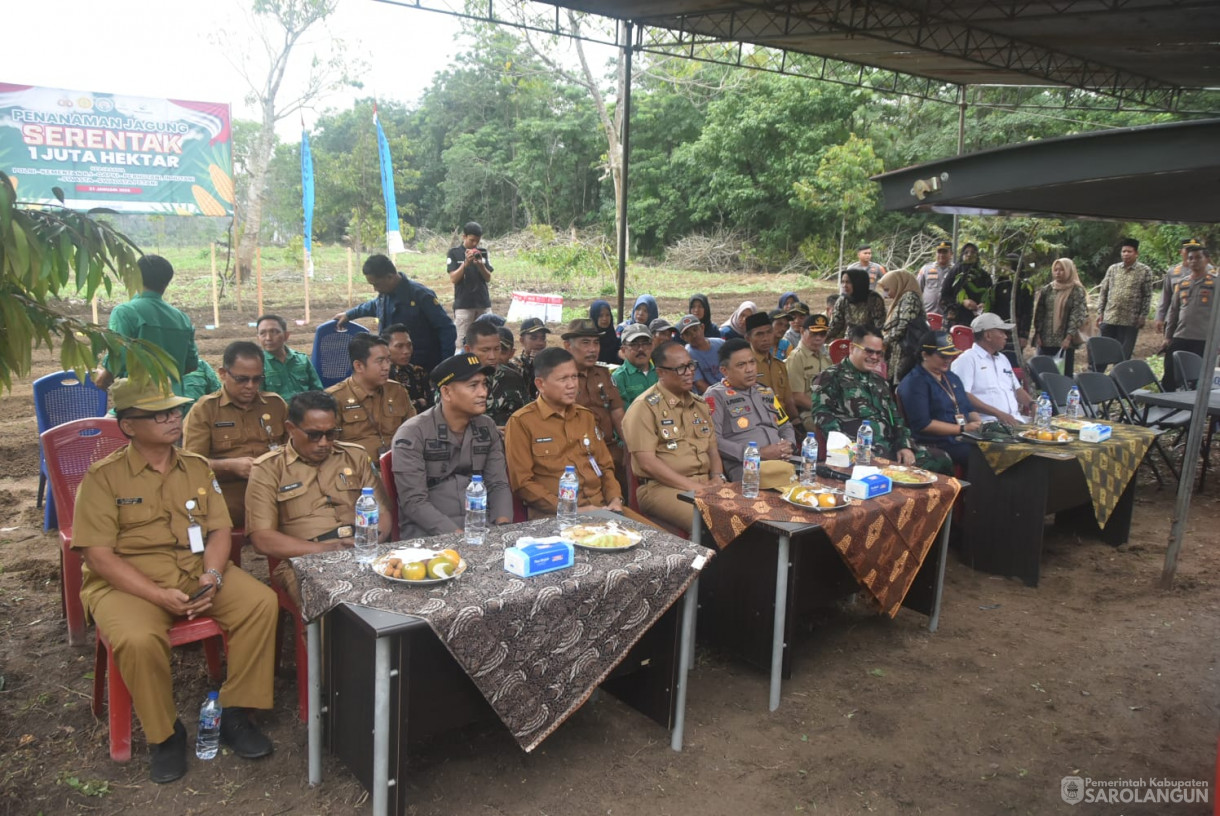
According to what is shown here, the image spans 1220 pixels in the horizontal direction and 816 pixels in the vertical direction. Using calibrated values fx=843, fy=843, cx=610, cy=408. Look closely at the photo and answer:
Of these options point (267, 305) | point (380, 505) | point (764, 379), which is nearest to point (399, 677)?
point (380, 505)

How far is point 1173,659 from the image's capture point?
4.48 meters

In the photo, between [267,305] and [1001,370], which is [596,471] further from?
[267,305]

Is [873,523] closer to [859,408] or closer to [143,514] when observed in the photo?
[859,408]

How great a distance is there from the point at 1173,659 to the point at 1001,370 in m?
2.94

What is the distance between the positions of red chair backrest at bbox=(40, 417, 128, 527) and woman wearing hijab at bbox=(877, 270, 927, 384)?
648cm

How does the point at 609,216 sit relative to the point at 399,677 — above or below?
above

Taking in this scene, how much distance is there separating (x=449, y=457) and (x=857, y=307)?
6061 millimetres

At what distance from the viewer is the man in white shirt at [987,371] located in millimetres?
6762

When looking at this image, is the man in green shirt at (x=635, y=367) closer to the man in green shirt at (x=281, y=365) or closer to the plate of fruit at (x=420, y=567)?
the man in green shirt at (x=281, y=365)

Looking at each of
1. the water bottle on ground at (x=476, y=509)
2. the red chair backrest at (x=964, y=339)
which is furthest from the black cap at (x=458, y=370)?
the red chair backrest at (x=964, y=339)

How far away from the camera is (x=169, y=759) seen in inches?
125

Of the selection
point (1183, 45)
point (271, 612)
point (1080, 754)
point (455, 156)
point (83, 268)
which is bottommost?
point (1080, 754)

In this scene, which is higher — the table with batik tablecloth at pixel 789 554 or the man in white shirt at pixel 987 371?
the man in white shirt at pixel 987 371

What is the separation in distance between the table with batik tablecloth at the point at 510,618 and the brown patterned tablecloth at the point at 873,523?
0.60 m
